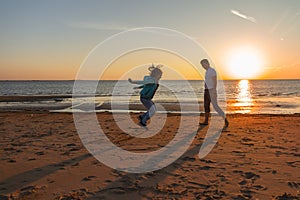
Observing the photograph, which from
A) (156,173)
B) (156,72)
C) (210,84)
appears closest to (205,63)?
(210,84)

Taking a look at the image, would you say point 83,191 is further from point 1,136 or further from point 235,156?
point 1,136

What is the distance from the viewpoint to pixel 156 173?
16.6 ft

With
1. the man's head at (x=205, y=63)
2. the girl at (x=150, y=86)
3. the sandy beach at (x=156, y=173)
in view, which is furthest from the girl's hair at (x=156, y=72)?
the sandy beach at (x=156, y=173)

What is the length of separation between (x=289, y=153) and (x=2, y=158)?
19.9 ft

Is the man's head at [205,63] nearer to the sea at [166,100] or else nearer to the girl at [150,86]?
the girl at [150,86]

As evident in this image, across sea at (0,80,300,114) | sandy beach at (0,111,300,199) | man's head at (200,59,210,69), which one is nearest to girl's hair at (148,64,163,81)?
man's head at (200,59,210,69)

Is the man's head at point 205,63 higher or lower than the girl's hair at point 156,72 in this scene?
higher

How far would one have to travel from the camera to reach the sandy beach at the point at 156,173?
4.16 m

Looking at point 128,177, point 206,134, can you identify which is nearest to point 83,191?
point 128,177

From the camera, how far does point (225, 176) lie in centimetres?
489

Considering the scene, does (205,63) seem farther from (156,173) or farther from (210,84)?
(156,173)

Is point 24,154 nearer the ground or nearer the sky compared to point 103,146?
nearer the ground

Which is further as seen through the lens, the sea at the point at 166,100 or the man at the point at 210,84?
the sea at the point at 166,100

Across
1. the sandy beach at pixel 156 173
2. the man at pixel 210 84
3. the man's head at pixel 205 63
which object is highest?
the man's head at pixel 205 63
